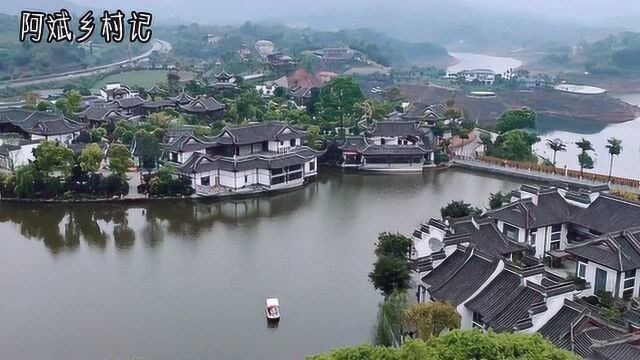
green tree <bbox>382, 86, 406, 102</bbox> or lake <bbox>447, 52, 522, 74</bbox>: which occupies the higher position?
lake <bbox>447, 52, 522, 74</bbox>

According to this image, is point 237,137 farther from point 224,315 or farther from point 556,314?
point 556,314

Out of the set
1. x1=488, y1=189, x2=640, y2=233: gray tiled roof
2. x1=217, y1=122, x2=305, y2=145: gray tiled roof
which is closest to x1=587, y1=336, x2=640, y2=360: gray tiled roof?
x1=488, y1=189, x2=640, y2=233: gray tiled roof

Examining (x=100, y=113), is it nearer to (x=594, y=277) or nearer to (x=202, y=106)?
(x=202, y=106)

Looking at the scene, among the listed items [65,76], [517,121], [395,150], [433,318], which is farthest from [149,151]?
[65,76]

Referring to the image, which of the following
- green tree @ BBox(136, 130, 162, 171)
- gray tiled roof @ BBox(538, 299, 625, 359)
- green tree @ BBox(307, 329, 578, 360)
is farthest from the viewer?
green tree @ BBox(136, 130, 162, 171)

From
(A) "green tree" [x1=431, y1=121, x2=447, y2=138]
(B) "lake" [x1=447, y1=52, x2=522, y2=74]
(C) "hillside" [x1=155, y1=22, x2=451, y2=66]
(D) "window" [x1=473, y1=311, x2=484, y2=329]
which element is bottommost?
(D) "window" [x1=473, y1=311, x2=484, y2=329]

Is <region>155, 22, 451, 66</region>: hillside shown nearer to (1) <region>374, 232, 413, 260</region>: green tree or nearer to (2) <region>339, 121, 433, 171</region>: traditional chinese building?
(2) <region>339, 121, 433, 171</region>: traditional chinese building

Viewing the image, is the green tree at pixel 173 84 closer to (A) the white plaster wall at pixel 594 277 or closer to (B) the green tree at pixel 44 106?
(B) the green tree at pixel 44 106

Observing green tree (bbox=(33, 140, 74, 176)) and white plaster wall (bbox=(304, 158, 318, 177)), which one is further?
white plaster wall (bbox=(304, 158, 318, 177))

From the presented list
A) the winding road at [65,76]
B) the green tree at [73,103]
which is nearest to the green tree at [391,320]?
the green tree at [73,103]

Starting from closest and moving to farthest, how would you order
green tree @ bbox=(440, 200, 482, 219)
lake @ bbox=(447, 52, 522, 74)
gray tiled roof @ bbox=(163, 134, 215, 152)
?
green tree @ bbox=(440, 200, 482, 219)
gray tiled roof @ bbox=(163, 134, 215, 152)
lake @ bbox=(447, 52, 522, 74)
